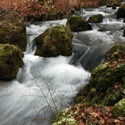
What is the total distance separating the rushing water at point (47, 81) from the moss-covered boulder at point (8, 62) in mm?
254

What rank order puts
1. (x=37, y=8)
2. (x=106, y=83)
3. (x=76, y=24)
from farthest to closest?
(x=37, y=8) < (x=76, y=24) < (x=106, y=83)

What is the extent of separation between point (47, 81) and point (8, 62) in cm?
143

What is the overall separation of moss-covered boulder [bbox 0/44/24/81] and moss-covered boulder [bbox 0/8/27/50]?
1.59 meters

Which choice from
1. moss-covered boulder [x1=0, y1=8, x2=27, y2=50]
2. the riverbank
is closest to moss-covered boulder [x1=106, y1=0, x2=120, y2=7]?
the riverbank

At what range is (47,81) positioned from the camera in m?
8.81

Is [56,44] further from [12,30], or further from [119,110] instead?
[119,110]

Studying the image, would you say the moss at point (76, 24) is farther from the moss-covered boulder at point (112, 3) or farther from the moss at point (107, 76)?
the moss-covered boulder at point (112, 3)

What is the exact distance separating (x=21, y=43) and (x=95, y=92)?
573cm

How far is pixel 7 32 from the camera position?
35.6 ft

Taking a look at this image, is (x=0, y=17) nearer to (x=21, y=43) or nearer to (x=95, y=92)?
(x=21, y=43)

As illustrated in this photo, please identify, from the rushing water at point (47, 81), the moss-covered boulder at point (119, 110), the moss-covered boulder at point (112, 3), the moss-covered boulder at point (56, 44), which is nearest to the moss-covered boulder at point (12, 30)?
the rushing water at point (47, 81)

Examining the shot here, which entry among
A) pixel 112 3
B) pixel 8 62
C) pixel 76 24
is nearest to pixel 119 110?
pixel 8 62

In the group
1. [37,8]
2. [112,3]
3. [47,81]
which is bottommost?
[112,3]

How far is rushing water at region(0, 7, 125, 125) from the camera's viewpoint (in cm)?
688
